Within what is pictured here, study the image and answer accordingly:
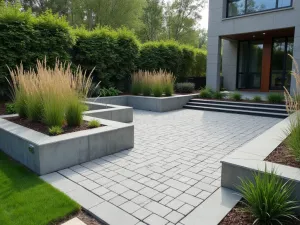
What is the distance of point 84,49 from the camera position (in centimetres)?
905

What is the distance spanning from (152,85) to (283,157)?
6870mm

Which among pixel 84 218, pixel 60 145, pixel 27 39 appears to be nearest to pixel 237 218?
pixel 84 218

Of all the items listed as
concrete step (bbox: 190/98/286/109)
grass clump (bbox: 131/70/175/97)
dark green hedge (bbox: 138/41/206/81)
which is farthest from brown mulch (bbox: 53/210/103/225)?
dark green hedge (bbox: 138/41/206/81)

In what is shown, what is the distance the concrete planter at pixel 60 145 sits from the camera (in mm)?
3428

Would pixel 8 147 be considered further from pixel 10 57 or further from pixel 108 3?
pixel 108 3

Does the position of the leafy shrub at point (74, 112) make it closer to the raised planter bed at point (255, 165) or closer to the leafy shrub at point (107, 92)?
the raised planter bed at point (255, 165)

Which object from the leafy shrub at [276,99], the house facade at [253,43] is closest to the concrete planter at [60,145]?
the leafy shrub at [276,99]

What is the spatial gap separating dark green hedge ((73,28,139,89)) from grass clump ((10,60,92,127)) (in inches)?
171

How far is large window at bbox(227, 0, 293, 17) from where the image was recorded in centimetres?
1009

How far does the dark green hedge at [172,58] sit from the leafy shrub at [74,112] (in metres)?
7.38

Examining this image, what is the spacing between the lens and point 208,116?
8.06 m

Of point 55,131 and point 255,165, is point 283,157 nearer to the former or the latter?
point 255,165

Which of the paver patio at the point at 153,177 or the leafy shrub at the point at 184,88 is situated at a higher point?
the leafy shrub at the point at 184,88

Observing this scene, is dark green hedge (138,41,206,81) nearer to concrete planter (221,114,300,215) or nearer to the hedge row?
the hedge row
